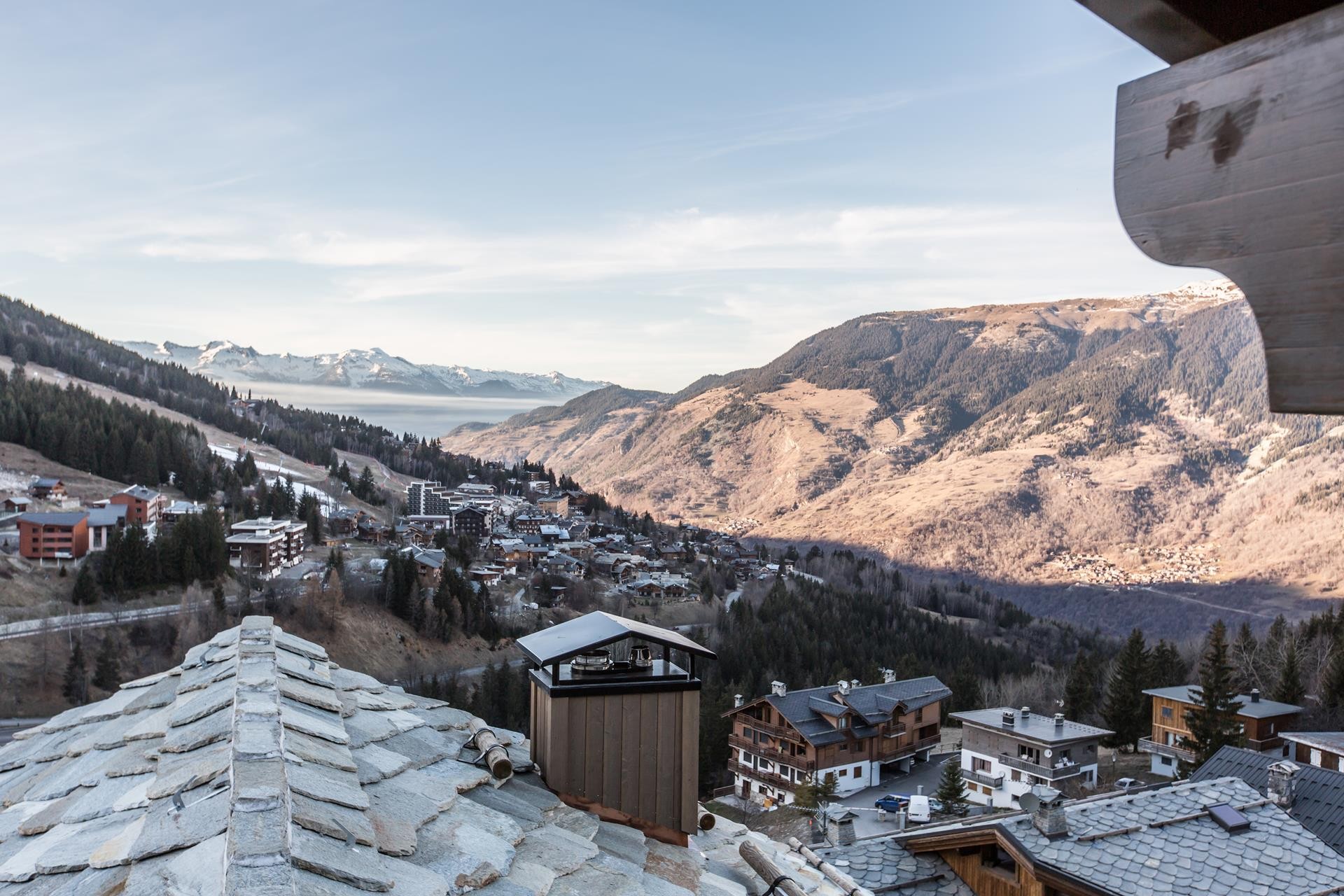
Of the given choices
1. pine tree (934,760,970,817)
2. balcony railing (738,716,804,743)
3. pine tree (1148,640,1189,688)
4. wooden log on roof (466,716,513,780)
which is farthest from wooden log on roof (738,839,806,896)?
pine tree (1148,640,1189,688)

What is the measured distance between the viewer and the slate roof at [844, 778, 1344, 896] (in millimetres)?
9852

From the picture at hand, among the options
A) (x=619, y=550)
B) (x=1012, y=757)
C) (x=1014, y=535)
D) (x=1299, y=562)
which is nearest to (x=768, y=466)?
(x=1014, y=535)

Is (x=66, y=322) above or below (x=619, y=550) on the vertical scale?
above

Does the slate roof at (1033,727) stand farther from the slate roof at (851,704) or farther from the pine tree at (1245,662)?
the pine tree at (1245,662)

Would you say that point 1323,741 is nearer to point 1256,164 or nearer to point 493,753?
point 493,753

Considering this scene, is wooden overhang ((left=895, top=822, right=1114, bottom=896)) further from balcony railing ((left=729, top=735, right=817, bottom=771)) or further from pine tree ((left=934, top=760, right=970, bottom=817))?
balcony railing ((left=729, top=735, right=817, bottom=771))

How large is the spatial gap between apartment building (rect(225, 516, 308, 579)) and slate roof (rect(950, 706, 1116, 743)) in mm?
44095

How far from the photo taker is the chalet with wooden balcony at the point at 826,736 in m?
30.2

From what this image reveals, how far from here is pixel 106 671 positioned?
38.0 m

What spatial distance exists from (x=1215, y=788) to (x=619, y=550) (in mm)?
71379

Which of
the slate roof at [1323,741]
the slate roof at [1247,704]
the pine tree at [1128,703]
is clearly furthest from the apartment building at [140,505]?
the slate roof at [1323,741]

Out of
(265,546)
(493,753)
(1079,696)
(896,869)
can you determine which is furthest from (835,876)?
(265,546)

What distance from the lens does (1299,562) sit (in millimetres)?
115812

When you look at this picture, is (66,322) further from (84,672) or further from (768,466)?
(84,672)
